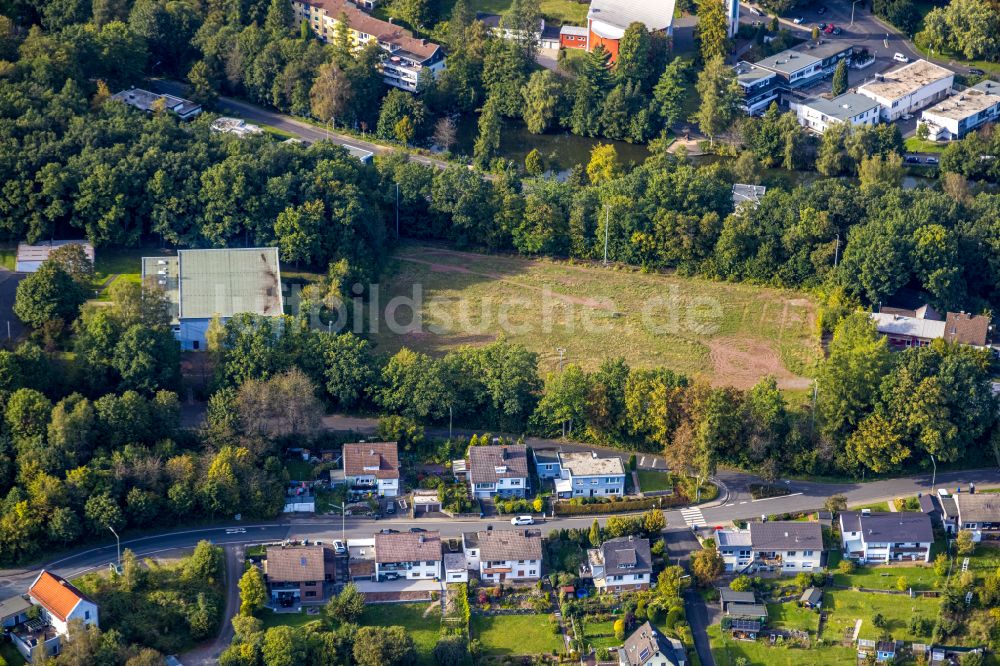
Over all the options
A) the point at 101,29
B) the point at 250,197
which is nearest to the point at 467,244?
the point at 250,197

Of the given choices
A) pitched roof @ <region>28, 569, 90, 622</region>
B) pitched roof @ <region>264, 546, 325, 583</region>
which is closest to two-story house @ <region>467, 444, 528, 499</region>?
pitched roof @ <region>264, 546, 325, 583</region>

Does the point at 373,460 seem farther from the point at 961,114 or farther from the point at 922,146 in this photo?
the point at 961,114

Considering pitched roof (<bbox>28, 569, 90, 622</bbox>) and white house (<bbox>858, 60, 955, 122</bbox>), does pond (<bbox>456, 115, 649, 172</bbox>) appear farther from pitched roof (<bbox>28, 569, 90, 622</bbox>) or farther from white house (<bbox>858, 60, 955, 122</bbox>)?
pitched roof (<bbox>28, 569, 90, 622</bbox>)

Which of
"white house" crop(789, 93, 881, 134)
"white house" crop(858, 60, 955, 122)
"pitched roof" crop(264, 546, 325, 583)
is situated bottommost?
"pitched roof" crop(264, 546, 325, 583)

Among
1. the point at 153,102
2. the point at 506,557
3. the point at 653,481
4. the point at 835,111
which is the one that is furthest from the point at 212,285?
the point at 835,111

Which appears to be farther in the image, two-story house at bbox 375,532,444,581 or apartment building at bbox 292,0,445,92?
apartment building at bbox 292,0,445,92

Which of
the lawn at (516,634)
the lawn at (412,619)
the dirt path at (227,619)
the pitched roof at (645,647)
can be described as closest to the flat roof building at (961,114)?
the pitched roof at (645,647)

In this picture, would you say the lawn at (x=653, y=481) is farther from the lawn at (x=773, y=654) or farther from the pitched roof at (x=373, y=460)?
the pitched roof at (x=373, y=460)
